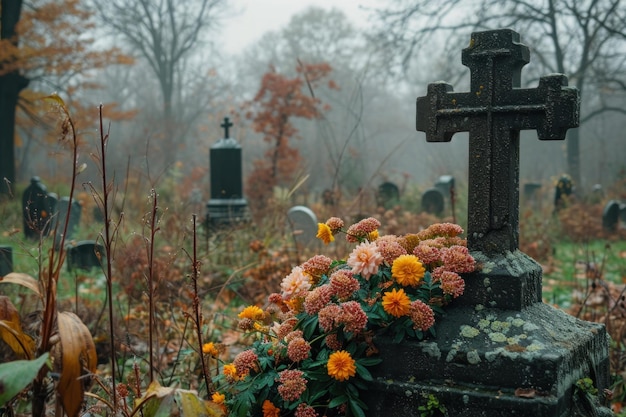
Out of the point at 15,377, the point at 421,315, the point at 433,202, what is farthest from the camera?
the point at 433,202

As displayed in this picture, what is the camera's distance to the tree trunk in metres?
15.4

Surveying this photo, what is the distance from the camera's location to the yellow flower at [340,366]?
202cm

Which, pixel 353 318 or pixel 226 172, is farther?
pixel 226 172

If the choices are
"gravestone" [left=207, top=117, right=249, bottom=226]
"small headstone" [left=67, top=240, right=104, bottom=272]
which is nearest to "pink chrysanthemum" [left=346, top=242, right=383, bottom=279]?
"small headstone" [left=67, top=240, right=104, bottom=272]

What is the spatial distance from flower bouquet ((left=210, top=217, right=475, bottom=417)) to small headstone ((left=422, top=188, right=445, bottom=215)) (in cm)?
1124

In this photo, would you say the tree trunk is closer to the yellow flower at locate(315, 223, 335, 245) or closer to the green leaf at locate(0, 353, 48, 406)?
the yellow flower at locate(315, 223, 335, 245)

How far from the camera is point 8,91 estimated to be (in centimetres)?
1577

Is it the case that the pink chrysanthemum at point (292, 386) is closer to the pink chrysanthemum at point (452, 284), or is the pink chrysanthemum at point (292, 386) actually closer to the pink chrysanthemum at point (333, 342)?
the pink chrysanthemum at point (333, 342)

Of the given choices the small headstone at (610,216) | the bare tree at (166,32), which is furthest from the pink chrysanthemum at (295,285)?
the bare tree at (166,32)

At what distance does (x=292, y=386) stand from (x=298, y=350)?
130mm

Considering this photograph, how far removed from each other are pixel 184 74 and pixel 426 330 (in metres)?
33.5

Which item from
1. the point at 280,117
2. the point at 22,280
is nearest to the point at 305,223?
the point at 22,280

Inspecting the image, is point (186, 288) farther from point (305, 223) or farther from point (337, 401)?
point (337, 401)

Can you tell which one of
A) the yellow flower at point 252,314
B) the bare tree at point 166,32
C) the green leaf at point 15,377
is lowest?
the yellow flower at point 252,314
